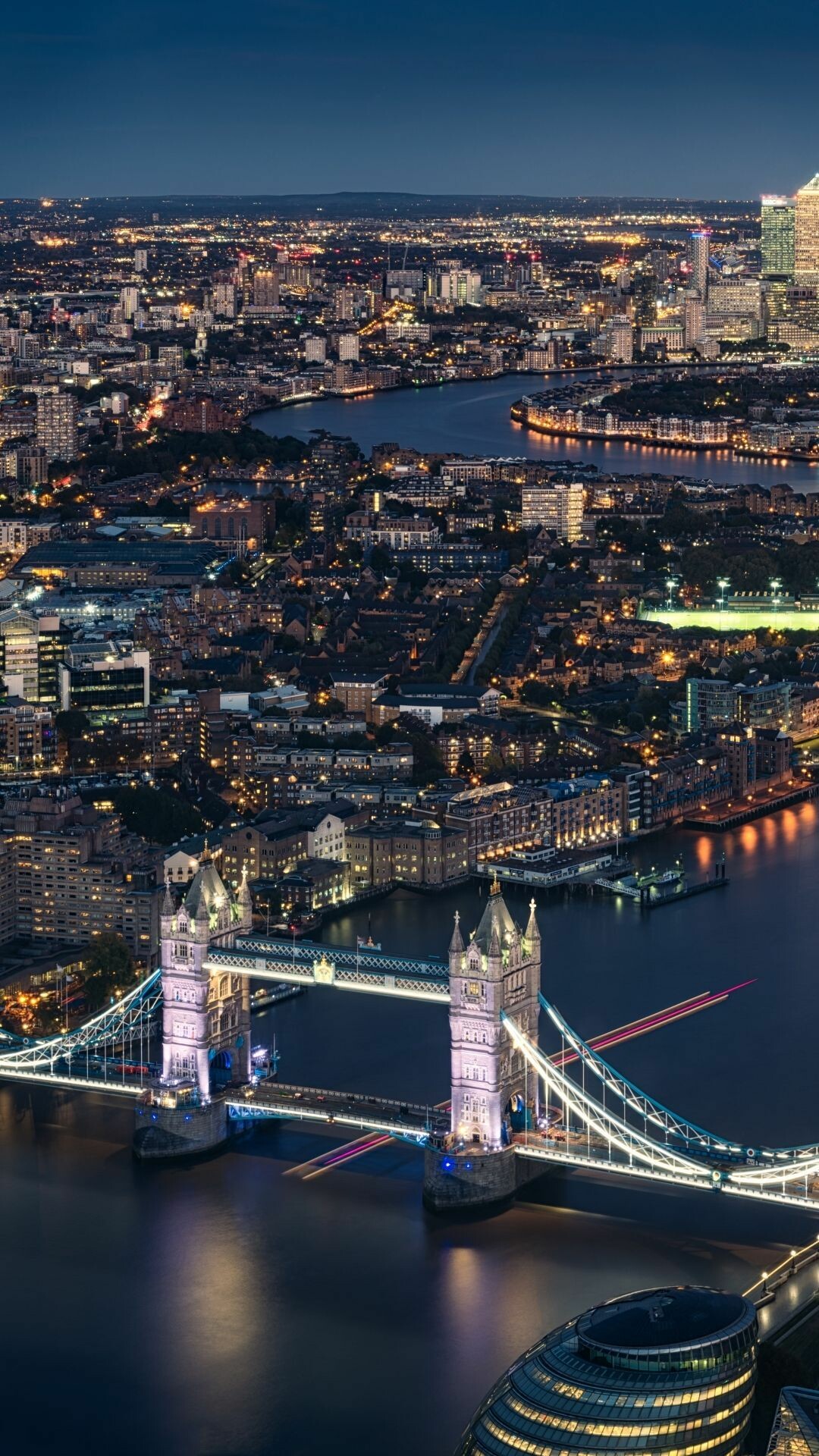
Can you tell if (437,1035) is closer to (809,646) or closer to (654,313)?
(809,646)

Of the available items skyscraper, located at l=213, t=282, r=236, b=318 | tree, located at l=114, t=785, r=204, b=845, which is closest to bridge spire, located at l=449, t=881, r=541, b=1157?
tree, located at l=114, t=785, r=204, b=845

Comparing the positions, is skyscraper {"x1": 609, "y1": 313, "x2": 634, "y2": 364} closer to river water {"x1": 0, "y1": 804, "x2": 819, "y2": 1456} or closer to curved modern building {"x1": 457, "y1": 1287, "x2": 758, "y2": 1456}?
river water {"x1": 0, "y1": 804, "x2": 819, "y2": 1456}

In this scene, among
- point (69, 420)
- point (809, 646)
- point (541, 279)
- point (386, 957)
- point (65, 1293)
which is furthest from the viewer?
point (541, 279)

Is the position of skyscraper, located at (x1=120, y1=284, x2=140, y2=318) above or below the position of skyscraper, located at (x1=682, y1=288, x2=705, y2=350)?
above

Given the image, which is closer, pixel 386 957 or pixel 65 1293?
pixel 65 1293

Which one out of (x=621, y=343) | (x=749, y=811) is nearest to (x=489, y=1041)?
(x=749, y=811)

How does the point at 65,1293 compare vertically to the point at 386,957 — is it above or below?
below

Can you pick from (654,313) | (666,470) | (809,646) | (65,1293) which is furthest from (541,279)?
(65,1293)

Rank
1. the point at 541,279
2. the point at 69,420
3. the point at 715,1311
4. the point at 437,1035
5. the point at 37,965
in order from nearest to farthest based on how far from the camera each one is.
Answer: the point at 715,1311, the point at 437,1035, the point at 37,965, the point at 69,420, the point at 541,279
